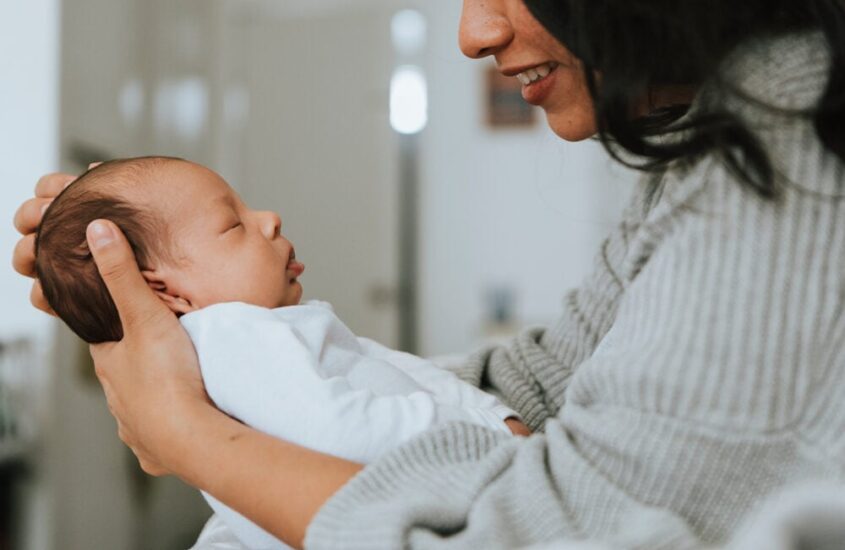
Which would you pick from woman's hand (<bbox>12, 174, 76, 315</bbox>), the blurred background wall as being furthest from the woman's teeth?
the blurred background wall

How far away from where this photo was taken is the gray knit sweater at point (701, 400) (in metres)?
0.56

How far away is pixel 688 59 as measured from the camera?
649 mm

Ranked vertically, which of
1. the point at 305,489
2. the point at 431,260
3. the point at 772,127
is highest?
the point at 772,127

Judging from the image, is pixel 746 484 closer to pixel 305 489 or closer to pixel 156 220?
pixel 305 489

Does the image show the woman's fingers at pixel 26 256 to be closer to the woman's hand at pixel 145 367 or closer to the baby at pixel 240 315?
the baby at pixel 240 315

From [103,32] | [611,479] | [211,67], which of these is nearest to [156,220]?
[611,479]

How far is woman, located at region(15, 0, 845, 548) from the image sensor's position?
0.56 metres

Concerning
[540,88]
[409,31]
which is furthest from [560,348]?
[409,31]

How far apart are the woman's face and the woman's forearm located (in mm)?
452

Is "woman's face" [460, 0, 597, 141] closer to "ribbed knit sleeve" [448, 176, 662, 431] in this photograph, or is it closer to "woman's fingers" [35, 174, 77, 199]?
"ribbed knit sleeve" [448, 176, 662, 431]

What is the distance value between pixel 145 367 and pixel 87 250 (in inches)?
8.0

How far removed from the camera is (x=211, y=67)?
3941 mm

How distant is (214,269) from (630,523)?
56cm

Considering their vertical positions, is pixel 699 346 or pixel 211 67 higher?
pixel 211 67
